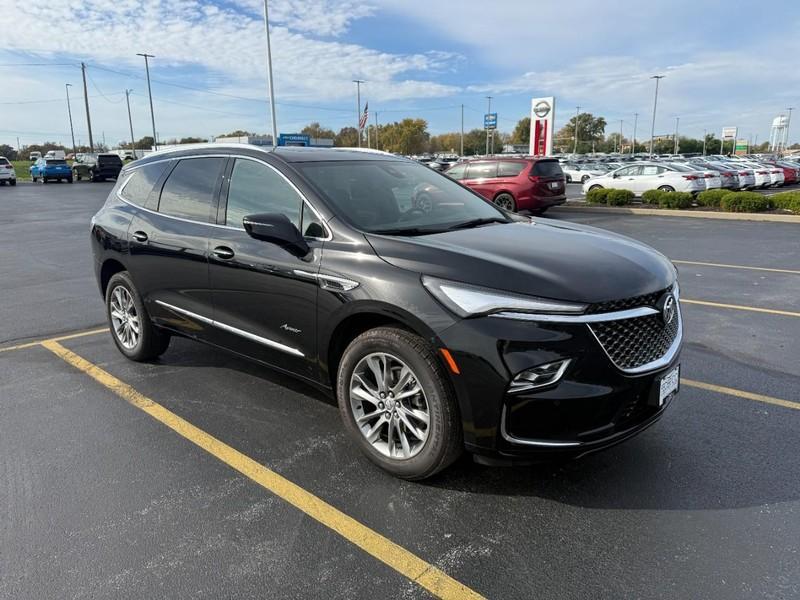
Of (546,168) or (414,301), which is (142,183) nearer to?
(414,301)

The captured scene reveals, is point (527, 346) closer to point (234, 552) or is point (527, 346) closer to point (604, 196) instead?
point (234, 552)

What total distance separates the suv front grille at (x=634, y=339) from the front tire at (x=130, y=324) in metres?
3.55

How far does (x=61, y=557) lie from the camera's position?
2.62 m

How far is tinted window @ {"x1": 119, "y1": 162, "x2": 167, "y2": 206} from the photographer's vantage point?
16.1 ft

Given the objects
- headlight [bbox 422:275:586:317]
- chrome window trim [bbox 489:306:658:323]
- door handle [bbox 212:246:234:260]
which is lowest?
chrome window trim [bbox 489:306:658:323]

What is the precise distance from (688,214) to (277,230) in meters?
17.0

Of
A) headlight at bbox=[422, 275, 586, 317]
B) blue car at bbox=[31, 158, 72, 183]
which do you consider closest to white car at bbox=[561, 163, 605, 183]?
blue car at bbox=[31, 158, 72, 183]

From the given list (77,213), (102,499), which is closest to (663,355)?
(102,499)

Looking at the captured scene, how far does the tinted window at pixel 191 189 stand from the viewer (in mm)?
4254

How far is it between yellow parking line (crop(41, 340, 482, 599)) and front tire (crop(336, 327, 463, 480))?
0.43 metres

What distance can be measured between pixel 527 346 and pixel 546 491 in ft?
3.12

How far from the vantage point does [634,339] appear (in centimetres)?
289

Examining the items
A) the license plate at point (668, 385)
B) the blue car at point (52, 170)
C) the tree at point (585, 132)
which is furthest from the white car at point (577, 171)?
the tree at point (585, 132)

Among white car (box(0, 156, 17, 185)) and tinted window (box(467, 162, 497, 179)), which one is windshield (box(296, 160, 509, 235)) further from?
white car (box(0, 156, 17, 185))
